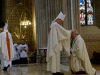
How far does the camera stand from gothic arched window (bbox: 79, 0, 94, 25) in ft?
59.6

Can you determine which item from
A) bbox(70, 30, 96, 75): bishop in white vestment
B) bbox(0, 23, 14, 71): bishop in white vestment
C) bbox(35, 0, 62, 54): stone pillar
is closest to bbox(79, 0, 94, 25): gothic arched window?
bbox(35, 0, 62, 54): stone pillar

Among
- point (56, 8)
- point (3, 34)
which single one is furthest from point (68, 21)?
point (3, 34)

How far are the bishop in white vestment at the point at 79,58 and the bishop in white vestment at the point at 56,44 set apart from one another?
386 mm

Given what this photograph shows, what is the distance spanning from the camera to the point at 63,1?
13344 mm

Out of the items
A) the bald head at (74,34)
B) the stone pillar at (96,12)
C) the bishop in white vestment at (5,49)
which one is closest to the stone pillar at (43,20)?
the bishop in white vestment at (5,49)

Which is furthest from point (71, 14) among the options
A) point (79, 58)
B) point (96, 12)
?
point (79, 58)

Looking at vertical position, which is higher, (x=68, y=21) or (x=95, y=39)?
(x=68, y=21)

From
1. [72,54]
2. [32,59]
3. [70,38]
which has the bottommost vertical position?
[32,59]

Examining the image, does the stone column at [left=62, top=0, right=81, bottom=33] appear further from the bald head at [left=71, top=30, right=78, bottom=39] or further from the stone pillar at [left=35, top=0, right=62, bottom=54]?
the bald head at [left=71, top=30, right=78, bottom=39]

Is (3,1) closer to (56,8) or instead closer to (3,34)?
(3,34)

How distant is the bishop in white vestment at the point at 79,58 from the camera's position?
7.13 m

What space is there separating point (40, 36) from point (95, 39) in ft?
12.4

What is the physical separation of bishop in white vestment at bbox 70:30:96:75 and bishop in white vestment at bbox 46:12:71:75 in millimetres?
386

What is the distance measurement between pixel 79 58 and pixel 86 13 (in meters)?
11.4
